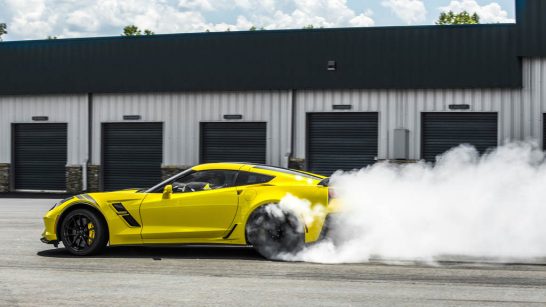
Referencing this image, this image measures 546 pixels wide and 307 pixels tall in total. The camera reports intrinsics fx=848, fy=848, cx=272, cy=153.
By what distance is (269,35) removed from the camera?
31.8 m

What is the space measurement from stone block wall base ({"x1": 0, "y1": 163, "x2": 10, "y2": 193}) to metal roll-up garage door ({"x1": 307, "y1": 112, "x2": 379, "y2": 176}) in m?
13.2

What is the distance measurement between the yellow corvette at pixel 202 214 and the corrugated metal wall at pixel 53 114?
74.3 feet

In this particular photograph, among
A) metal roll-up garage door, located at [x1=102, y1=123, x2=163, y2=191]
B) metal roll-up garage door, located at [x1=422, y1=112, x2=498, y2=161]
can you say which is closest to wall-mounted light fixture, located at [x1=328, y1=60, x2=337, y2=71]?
metal roll-up garage door, located at [x1=422, y1=112, x2=498, y2=161]

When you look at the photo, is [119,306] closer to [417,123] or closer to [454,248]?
[454,248]

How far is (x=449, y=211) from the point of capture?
12844 millimetres

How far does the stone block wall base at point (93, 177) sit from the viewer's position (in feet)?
112

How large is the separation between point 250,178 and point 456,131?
1883 centimetres

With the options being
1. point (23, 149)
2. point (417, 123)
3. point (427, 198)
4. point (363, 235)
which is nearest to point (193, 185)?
point (363, 235)

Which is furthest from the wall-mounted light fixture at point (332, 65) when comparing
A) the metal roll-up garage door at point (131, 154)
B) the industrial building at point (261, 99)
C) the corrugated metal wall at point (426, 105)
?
the metal roll-up garage door at point (131, 154)

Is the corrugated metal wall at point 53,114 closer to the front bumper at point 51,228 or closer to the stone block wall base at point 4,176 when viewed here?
the stone block wall base at point 4,176

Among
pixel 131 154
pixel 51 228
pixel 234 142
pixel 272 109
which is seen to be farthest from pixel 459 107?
pixel 51 228

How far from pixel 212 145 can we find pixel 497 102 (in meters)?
10.8

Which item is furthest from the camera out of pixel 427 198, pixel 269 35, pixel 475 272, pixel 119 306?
pixel 269 35

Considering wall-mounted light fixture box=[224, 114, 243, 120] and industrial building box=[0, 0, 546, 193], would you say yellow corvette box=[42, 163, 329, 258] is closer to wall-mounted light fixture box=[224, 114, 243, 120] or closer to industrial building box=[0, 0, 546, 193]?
industrial building box=[0, 0, 546, 193]
